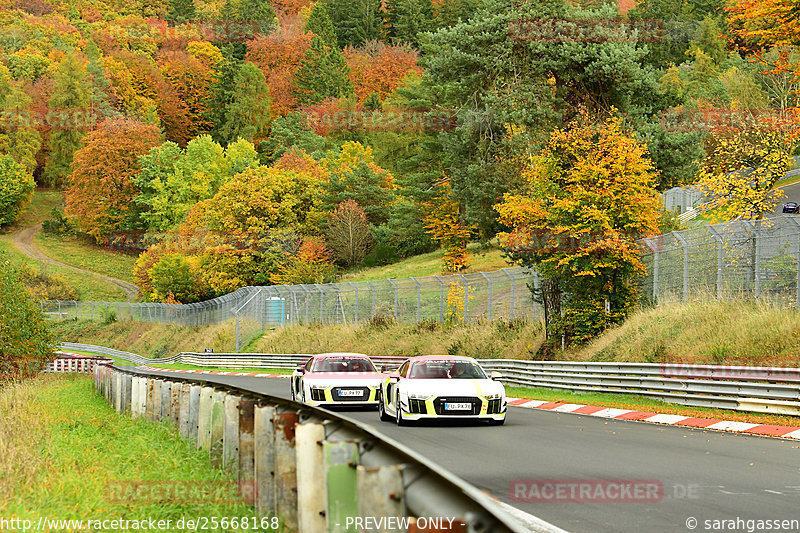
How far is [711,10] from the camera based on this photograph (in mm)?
130500

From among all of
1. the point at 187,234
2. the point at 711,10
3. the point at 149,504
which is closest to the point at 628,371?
the point at 149,504

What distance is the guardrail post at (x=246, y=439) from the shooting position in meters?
8.73

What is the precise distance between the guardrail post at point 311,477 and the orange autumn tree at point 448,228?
61.6 m

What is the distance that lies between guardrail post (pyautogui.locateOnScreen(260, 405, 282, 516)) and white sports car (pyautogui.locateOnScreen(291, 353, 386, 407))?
13171 mm

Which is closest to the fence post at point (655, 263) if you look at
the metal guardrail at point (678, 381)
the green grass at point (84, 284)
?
the metal guardrail at point (678, 381)

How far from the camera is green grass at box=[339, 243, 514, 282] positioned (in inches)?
2756

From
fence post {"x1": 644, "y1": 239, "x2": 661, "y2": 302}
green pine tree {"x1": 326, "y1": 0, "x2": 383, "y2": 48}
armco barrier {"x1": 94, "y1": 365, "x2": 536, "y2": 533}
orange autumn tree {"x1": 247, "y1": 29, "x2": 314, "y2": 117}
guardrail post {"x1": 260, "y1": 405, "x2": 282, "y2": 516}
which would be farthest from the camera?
green pine tree {"x1": 326, "y1": 0, "x2": 383, "y2": 48}

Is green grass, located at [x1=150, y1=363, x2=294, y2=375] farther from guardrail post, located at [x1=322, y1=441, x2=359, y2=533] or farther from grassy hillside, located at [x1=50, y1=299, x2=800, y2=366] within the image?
guardrail post, located at [x1=322, y1=441, x2=359, y2=533]

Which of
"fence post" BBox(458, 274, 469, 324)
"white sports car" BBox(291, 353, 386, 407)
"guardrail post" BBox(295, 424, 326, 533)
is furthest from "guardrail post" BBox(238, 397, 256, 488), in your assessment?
"fence post" BBox(458, 274, 469, 324)

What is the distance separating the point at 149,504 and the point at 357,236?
77.5m

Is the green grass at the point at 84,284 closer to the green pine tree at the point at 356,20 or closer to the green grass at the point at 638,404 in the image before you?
the green pine tree at the point at 356,20

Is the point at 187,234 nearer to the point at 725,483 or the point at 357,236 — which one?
the point at 357,236

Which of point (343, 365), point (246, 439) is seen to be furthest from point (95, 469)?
point (343, 365)

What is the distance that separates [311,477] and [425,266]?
70064 millimetres
